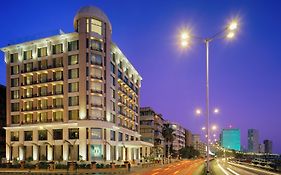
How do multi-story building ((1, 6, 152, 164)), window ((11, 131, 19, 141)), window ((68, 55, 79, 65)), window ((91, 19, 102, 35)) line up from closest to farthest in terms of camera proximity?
multi-story building ((1, 6, 152, 164))
window ((68, 55, 79, 65))
window ((91, 19, 102, 35))
window ((11, 131, 19, 141))

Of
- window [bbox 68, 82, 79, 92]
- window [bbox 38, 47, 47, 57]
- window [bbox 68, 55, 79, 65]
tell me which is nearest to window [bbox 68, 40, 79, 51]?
window [bbox 68, 55, 79, 65]

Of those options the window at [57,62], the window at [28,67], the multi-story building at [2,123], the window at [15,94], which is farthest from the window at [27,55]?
the multi-story building at [2,123]

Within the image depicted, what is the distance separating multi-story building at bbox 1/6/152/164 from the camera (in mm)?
73812

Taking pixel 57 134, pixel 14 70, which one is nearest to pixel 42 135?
pixel 57 134

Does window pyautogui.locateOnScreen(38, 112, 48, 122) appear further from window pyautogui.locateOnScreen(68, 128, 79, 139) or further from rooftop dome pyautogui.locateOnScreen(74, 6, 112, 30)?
rooftop dome pyautogui.locateOnScreen(74, 6, 112, 30)

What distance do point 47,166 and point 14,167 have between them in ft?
23.1

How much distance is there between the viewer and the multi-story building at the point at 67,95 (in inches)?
2906

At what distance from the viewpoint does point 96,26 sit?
77.3 meters

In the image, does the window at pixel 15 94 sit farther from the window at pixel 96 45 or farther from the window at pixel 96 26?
the window at pixel 96 26

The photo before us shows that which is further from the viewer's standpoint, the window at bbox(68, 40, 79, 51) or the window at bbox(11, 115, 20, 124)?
the window at bbox(11, 115, 20, 124)

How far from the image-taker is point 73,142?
7300 centimetres

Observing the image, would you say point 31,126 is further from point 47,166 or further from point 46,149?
point 47,166

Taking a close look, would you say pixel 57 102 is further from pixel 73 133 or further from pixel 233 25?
pixel 233 25

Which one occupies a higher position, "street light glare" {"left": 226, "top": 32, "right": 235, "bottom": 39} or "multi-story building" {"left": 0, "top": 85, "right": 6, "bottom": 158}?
"street light glare" {"left": 226, "top": 32, "right": 235, "bottom": 39}
